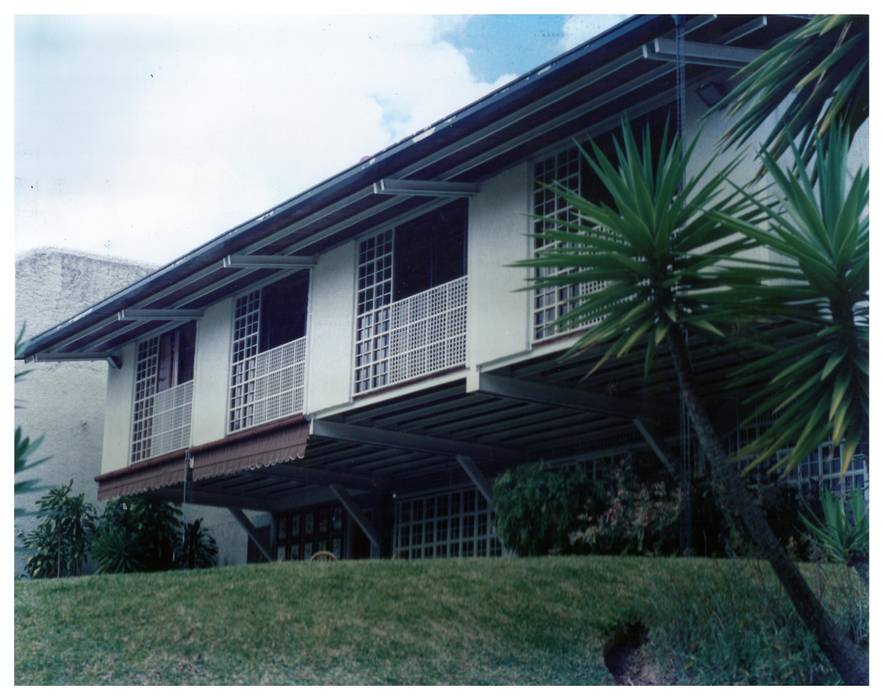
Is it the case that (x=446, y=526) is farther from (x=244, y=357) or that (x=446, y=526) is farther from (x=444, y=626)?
(x=444, y=626)

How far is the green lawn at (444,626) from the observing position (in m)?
A: 11.7

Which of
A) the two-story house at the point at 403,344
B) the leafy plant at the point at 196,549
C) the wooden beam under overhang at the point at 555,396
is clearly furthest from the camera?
the leafy plant at the point at 196,549

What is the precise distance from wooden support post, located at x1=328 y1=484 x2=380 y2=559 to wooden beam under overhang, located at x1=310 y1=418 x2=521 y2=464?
2444mm

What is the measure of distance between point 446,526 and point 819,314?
401 inches

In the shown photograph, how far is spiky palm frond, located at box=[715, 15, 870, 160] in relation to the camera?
1177 centimetres

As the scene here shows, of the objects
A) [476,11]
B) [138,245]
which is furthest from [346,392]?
[476,11]

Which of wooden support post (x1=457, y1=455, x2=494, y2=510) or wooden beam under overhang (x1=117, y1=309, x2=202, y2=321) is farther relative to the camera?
wooden beam under overhang (x1=117, y1=309, x2=202, y2=321)

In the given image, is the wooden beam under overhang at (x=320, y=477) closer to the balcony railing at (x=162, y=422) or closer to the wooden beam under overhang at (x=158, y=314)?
the balcony railing at (x=162, y=422)

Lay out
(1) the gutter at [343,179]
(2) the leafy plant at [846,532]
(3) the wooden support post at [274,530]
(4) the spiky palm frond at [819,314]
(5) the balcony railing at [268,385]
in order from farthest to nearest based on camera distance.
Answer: (3) the wooden support post at [274,530] < (5) the balcony railing at [268,385] < (1) the gutter at [343,179] < (2) the leafy plant at [846,532] < (4) the spiky palm frond at [819,314]

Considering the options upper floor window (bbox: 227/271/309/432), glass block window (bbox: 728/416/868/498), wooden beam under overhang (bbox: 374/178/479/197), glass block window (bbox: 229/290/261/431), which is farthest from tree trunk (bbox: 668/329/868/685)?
glass block window (bbox: 229/290/261/431)

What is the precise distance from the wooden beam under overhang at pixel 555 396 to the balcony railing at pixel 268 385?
3575 mm

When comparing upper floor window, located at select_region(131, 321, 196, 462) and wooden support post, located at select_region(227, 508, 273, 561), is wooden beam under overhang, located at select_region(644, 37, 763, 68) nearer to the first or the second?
upper floor window, located at select_region(131, 321, 196, 462)

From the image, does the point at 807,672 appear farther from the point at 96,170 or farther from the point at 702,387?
the point at 96,170

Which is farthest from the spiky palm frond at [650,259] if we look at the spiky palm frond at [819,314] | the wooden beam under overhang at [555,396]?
the wooden beam under overhang at [555,396]
